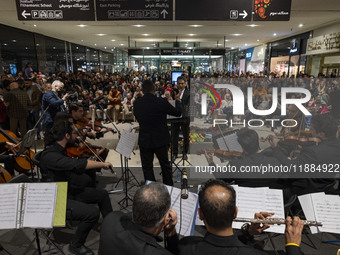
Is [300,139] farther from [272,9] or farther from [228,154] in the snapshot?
[272,9]

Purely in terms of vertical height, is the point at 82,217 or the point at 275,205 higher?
the point at 275,205

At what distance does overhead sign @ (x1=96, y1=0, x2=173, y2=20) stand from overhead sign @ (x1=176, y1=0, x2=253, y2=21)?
10.8 inches

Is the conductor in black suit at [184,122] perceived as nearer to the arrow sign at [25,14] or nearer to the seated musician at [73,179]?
the seated musician at [73,179]

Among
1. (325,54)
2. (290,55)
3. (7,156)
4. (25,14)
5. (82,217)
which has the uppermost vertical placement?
(25,14)

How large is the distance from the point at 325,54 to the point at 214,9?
8340 millimetres

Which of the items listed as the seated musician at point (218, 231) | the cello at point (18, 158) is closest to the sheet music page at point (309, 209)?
the seated musician at point (218, 231)

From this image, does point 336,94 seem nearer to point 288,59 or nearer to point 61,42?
point 288,59

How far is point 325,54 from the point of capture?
10852 mm

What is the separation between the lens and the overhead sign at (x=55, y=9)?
16.1 ft

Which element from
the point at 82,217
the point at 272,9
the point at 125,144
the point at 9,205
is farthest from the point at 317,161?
the point at 272,9

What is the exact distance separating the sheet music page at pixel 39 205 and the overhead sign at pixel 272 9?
4.89 meters

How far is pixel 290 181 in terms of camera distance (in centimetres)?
317

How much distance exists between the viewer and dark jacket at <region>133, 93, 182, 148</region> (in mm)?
3621

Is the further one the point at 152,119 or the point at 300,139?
the point at 300,139
